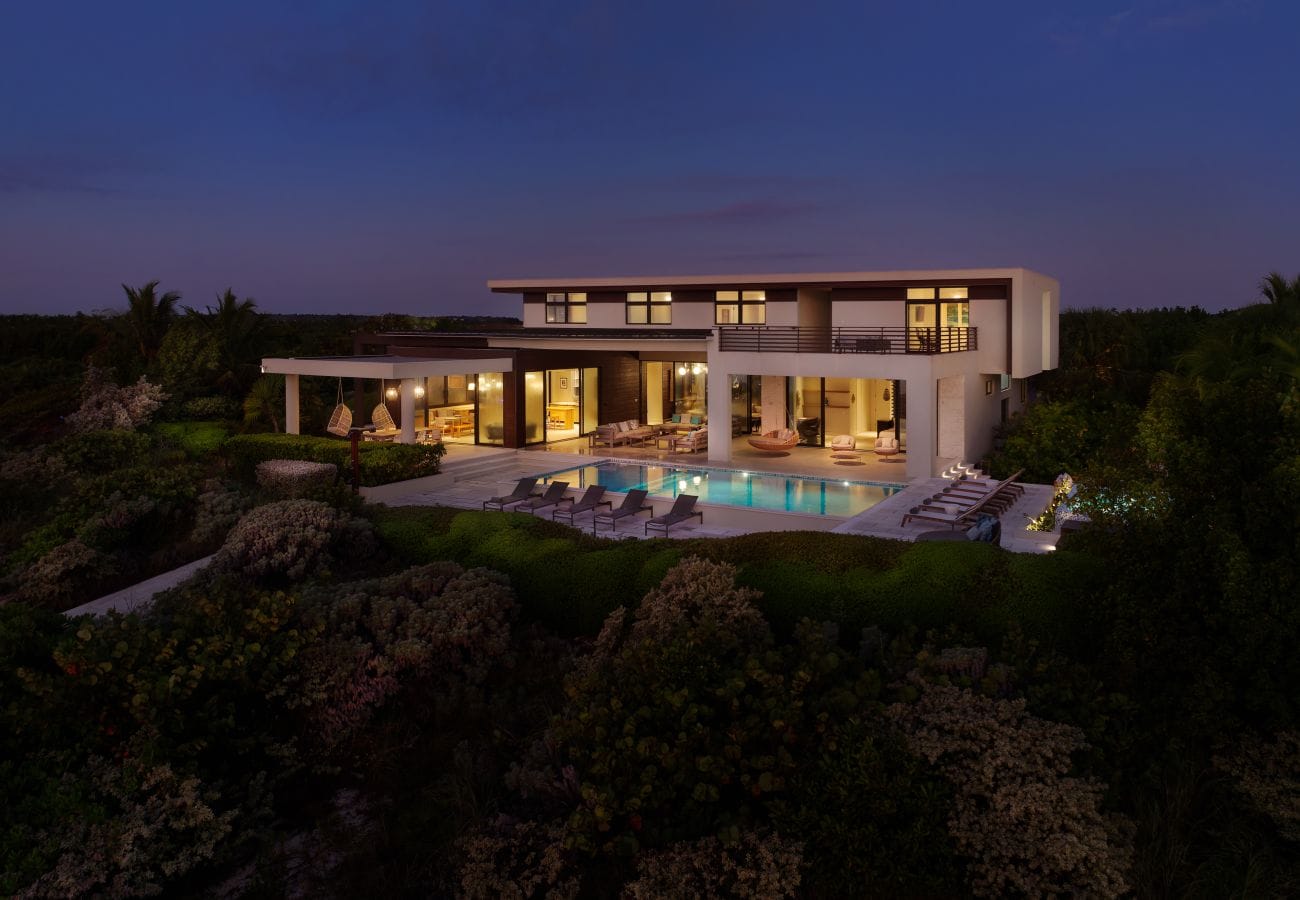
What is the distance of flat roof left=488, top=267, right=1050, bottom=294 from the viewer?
77.3ft

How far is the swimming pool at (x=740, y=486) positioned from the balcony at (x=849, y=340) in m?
3.42

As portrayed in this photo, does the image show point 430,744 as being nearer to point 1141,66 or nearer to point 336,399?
point 336,399

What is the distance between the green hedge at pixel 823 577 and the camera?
849 cm

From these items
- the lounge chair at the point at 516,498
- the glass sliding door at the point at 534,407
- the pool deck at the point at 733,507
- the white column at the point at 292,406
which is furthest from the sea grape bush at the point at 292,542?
the glass sliding door at the point at 534,407

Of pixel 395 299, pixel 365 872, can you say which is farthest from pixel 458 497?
pixel 395 299

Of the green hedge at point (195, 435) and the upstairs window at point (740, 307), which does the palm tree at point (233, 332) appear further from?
the upstairs window at point (740, 307)

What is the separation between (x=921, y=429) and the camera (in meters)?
20.8

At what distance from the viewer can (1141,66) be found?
88.3 ft

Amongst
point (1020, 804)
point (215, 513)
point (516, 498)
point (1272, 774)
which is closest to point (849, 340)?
point (516, 498)

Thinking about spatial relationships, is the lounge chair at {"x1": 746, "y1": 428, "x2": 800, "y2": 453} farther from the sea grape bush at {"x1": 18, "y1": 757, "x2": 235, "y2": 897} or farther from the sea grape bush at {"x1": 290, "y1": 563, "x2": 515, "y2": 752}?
the sea grape bush at {"x1": 18, "y1": 757, "x2": 235, "y2": 897}

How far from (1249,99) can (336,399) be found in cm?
2954

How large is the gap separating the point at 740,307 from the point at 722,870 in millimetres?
21639

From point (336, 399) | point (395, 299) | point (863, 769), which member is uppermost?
point (395, 299)

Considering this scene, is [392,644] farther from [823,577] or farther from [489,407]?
[489,407]
